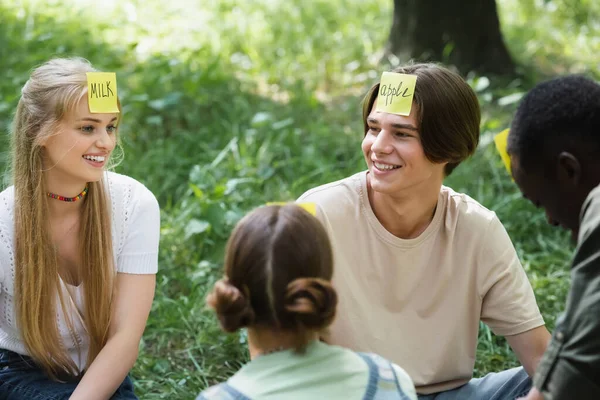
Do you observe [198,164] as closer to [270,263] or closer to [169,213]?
[169,213]

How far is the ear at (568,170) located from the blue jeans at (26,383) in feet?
4.45

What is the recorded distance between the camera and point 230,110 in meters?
4.65

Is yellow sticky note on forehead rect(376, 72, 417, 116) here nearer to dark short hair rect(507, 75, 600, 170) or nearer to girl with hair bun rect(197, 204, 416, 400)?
dark short hair rect(507, 75, 600, 170)

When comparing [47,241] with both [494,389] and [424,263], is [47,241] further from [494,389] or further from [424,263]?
[494,389]

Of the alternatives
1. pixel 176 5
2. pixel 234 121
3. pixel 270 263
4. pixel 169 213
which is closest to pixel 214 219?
pixel 169 213

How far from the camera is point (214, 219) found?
3.56 metres

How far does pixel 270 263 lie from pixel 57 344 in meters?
1.02

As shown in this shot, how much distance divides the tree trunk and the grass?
6.4 inches

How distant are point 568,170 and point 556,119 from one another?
10 centimetres

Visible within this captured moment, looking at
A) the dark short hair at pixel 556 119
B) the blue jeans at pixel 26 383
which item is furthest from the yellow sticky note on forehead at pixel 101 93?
the dark short hair at pixel 556 119

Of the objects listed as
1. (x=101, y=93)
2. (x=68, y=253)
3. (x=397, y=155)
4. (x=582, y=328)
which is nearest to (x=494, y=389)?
(x=397, y=155)

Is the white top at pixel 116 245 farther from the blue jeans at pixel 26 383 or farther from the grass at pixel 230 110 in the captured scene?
the grass at pixel 230 110

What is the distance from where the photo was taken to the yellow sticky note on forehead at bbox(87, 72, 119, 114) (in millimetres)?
2260

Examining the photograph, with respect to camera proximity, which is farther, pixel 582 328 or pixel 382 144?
pixel 382 144
